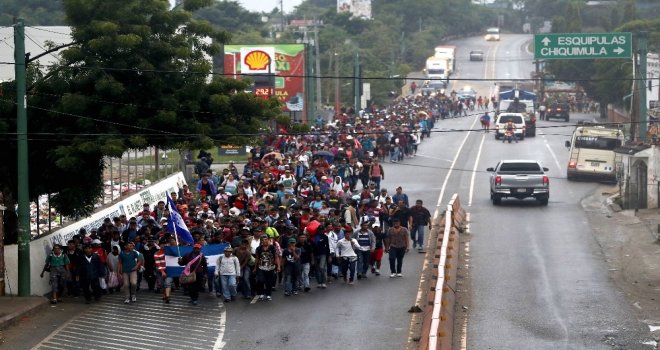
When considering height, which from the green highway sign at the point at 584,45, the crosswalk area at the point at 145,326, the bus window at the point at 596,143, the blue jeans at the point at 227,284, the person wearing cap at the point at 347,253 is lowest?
the crosswalk area at the point at 145,326

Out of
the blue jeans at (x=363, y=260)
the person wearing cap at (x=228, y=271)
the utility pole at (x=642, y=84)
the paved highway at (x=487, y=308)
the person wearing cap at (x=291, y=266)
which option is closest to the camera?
the paved highway at (x=487, y=308)

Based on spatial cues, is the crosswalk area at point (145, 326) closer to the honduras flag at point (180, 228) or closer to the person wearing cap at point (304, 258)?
the honduras flag at point (180, 228)

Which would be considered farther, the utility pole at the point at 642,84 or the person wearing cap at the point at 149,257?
the utility pole at the point at 642,84

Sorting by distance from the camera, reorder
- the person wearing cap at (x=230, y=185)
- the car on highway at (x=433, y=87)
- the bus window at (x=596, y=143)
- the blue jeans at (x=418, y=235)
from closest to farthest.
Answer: the blue jeans at (x=418, y=235)
the person wearing cap at (x=230, y=185)
the bus window at (x=596, y=143)
the car on highway at (x=433, y=87)

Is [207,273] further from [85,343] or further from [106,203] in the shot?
[106,203]

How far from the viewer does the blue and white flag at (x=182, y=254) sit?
2441 centimetres

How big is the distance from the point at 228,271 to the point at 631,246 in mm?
12198

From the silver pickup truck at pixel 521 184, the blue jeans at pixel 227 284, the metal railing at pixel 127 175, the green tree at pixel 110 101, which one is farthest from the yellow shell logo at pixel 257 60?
the blue jeans at pixel 227 284

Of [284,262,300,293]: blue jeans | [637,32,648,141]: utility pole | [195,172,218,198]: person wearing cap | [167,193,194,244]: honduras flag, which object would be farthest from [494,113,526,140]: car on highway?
[167,193,194,244]: honduras flag

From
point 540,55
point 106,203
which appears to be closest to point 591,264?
point 106,203

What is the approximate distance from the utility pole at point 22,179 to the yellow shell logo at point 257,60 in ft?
137

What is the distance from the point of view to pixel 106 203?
1281 inches

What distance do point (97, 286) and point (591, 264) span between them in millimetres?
11252

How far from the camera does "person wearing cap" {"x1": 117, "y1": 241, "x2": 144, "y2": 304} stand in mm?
24453
